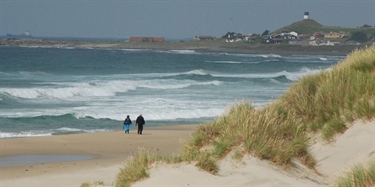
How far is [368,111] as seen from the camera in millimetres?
10094

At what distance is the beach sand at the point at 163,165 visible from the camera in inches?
336

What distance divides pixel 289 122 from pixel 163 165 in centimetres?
209

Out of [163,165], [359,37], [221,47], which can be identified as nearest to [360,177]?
[163,165]

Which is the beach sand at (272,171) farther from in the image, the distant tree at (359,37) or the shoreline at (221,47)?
the distant tree at (359,37)

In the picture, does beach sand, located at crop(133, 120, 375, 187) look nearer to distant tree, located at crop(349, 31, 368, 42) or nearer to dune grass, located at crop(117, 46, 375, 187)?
dune grass, located at crop(117, 46, 375, 187)

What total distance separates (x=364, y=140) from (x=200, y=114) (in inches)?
880

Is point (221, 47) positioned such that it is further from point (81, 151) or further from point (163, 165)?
point (163, 165)

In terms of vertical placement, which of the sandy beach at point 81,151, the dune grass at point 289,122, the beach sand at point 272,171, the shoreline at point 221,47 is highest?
the dune grass at point 289,122

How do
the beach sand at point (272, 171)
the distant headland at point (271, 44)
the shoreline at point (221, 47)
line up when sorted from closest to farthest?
the beach sand at point (272, 171)
the shoreline at point (221, 47)
the distant headland at point (271, 44)

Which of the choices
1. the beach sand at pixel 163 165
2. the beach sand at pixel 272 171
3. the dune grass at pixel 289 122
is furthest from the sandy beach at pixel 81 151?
the beach sand at pixel 272 171

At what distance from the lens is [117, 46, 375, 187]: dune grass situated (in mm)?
8969

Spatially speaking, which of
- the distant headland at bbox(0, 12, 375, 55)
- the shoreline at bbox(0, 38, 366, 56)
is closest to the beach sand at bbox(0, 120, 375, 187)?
the shoreline at bbox(0, 38, 366, 56)

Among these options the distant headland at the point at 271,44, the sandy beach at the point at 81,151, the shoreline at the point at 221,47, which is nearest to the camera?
Answer: the sandy beach at the point at 81,151

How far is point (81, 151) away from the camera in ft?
67.7
